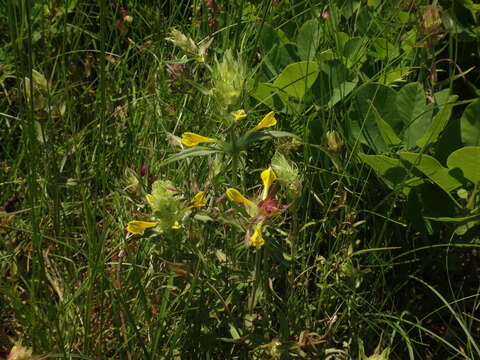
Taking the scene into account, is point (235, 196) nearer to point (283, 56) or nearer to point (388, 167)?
point (388, 167)

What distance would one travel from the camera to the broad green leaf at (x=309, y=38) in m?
1.70

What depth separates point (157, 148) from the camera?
1.68 metres

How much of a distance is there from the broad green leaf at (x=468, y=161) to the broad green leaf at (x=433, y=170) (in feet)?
0.09

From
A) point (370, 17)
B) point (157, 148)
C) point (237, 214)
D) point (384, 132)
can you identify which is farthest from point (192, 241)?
point (370, 17)

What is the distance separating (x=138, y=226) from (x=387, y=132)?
0.72 metres

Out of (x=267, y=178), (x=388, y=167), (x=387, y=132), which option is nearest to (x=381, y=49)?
(x=387, y=132)

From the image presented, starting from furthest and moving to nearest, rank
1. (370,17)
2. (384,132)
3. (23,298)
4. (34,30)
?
(34,30) → (370,17) → (23,298) → (384,132)

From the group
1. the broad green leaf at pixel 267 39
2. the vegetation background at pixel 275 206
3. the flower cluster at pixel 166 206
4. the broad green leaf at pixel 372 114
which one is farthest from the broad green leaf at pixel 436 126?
the flower cluster at pixel 166 206

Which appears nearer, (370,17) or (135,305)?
(135,305)

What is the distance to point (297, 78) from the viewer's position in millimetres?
1667

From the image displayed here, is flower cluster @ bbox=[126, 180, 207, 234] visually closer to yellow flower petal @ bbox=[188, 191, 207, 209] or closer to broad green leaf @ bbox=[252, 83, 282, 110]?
yellow flower petal @ bbox=[188, 191, 207, 209]

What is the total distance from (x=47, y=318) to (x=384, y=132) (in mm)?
896

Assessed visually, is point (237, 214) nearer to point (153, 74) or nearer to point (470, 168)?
point (470, 168)

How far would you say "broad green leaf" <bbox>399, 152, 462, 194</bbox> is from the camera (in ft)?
4.80
